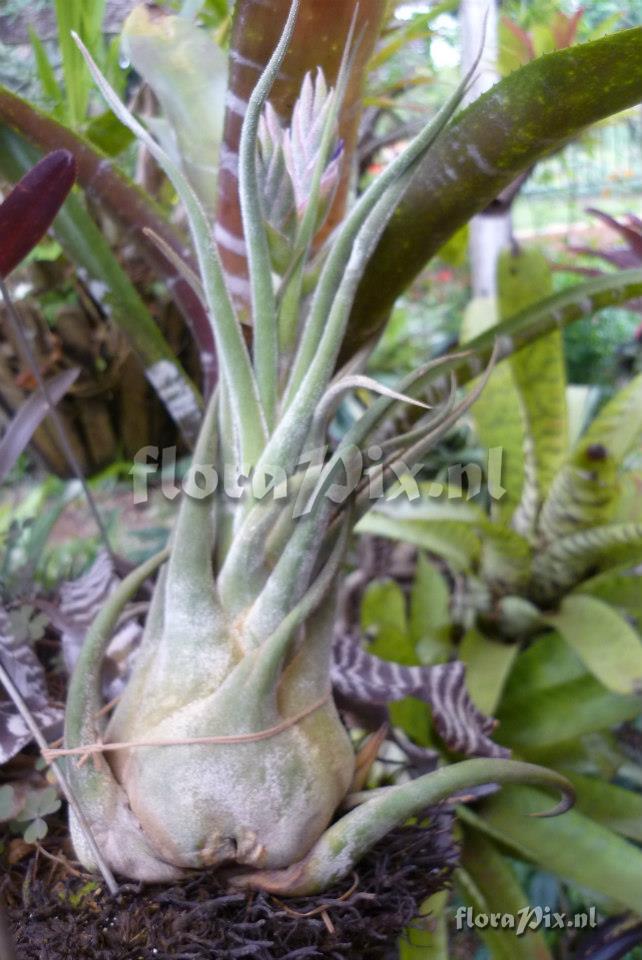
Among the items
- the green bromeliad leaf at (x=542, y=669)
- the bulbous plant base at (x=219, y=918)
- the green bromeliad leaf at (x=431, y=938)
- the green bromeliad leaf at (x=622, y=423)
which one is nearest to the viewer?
the bulbous plant base at (x=219, y=918)

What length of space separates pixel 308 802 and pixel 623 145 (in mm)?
1603

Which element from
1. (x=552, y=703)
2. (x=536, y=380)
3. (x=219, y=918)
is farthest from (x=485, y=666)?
(x=219, y=918)

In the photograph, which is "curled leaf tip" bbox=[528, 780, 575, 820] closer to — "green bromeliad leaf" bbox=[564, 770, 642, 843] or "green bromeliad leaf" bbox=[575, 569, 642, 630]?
"green bromeliad leaf" bbox=[564, 770, 642, 843]

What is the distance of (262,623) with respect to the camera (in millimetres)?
313

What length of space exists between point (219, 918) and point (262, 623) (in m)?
0.12

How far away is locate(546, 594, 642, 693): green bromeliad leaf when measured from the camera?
53 centimetres

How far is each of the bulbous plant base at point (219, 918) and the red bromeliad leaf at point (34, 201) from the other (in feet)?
0.94

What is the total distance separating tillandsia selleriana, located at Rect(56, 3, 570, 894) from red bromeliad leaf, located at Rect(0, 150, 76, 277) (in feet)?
0.13

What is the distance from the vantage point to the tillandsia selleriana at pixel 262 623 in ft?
0.96

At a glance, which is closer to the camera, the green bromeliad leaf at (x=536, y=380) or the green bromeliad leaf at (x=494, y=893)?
the green bromeliad leaf at (x=494, y=893)

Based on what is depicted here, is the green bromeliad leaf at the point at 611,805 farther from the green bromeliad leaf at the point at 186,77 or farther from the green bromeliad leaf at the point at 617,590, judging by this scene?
the green bromeliad leaf at the point at 186,77

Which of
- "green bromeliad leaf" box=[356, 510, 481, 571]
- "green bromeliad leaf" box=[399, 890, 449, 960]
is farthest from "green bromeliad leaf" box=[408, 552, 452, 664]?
"green bromeliad leaf" box=[399, 890, 449, 960]

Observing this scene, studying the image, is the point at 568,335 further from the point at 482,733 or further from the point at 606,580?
the point at 482,733

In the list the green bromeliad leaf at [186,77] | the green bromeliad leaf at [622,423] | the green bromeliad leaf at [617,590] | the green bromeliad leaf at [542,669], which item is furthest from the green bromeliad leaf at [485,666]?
the green bromeliad leaf at [186,77]
